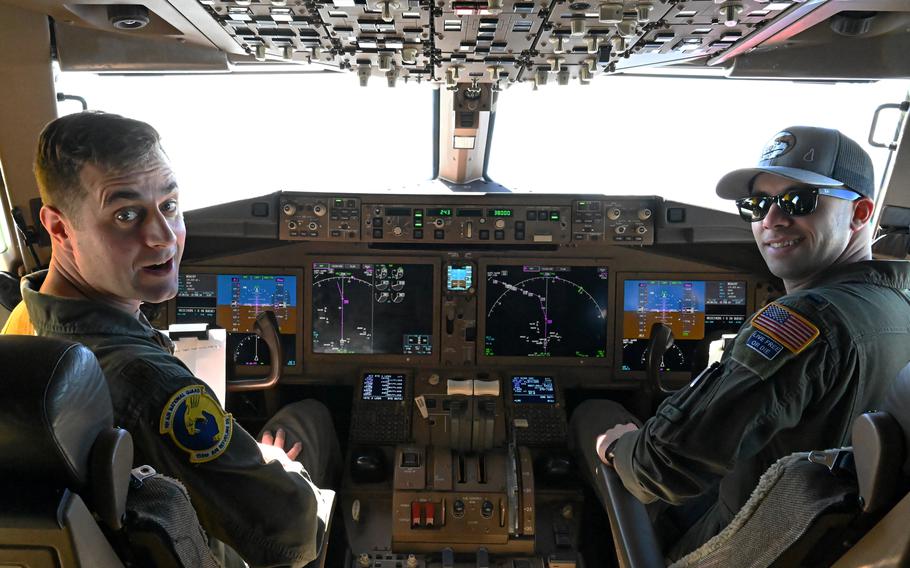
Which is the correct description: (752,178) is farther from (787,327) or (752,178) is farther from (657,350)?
(657,350)

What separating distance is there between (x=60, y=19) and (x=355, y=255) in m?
1.45

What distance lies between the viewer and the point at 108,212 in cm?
124

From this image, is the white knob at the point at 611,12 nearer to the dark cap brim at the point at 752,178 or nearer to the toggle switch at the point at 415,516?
the dark cap brim at the point at 752,178

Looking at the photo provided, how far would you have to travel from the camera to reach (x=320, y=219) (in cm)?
320

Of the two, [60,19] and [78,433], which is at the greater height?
[60,19]

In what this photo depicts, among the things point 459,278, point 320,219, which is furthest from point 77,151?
point 459,278

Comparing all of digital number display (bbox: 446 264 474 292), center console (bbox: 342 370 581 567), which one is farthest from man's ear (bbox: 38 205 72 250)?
digital number display (bbox: 446 264 474 292)

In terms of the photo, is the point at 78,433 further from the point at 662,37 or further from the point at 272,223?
the point at 272,223

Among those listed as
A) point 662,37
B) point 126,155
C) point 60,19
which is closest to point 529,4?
point 662,37

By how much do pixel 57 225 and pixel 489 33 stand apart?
3.52 ft

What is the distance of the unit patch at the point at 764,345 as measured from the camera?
1.37m

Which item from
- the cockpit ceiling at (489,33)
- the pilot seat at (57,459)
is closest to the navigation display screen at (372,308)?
the cockpit ceiling at (489,33)

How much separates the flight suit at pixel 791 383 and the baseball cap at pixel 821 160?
20cm

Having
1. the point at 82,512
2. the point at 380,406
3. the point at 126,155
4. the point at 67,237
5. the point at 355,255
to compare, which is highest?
the point at 126,155
